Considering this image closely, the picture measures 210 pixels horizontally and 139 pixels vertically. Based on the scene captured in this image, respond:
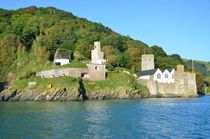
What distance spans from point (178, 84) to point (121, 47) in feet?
91.4

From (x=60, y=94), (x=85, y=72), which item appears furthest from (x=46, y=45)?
(x=60, y=94)

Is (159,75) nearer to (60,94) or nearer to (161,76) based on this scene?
(161,76)

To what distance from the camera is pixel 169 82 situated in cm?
8112

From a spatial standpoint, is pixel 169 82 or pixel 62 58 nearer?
pixel 62 58

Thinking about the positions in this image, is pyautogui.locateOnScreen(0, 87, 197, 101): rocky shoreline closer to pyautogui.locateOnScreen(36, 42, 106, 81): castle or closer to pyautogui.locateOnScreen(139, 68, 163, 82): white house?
pyautogui.locateOnScreen(36, 42, 106, 81): castle

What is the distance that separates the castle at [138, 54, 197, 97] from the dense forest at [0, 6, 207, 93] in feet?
31.1

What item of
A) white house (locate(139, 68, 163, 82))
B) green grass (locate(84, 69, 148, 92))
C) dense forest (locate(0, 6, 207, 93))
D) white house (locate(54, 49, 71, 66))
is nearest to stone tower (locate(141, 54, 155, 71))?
dense forest (locate(0, 6, 207, 93))

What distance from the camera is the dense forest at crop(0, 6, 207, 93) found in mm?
84562

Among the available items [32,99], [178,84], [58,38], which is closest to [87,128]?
[32,99]

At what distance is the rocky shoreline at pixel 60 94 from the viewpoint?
6569 cm

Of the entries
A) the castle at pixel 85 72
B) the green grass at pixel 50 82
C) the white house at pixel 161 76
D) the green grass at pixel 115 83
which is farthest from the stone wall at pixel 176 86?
the green grass at pixel 50 82

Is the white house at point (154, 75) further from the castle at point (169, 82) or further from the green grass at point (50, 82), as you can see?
the green grass at point (50, 82)

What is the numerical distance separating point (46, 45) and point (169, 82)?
1162 inches

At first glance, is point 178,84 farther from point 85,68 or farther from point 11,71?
point 11,71
